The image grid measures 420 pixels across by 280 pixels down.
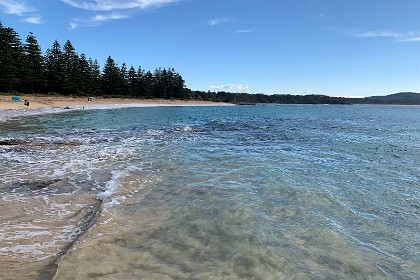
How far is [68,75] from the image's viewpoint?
82.4 m

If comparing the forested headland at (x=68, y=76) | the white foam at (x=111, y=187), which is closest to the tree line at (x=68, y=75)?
the forested headland at (x=68, y=76)

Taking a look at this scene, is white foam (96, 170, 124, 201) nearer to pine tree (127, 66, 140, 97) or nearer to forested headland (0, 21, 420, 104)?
forested headland (0, 21, 420, 104)

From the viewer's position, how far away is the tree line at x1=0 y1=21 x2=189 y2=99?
63.2 meters

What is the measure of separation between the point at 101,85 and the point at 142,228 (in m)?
104

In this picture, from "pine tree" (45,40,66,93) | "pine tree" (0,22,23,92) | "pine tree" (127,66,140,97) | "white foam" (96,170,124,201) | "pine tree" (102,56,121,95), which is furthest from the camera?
"pine tree" (127,66,140,97)

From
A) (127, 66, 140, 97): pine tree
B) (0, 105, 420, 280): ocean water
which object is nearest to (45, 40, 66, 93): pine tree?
(127, 66, 140, 97): pine tree

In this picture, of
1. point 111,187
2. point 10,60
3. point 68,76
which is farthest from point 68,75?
point 111,187

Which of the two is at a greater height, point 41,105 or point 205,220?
point 41,105

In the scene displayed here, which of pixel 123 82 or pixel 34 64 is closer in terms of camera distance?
pixel 34 64

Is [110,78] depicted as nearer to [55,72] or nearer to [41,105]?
[55,72]

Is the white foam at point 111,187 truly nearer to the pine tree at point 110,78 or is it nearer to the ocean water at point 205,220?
the ocean water at point 205,220

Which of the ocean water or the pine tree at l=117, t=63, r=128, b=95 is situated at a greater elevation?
the pine tree at l=117, t=63, r=128, b=95

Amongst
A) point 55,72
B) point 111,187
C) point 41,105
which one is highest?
point 55,72

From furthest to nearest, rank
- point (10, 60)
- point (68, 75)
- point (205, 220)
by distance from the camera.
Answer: point (68, 75) → point (10, 60) → point (205, 220)
